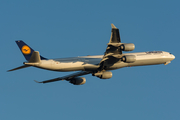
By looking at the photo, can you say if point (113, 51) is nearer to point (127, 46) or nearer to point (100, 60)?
point (127, 46)

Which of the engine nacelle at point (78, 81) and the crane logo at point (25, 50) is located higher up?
the crane logo at point (25, 50)

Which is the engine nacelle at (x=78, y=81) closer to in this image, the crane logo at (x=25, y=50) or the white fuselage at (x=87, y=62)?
the white fuselage at (x=87, y=62)

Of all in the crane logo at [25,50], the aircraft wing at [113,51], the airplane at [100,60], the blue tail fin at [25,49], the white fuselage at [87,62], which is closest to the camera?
the aircraft wing at [113,51]

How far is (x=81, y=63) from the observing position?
160 feet

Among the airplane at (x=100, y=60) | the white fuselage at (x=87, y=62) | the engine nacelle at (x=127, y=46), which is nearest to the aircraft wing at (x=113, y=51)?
the airplane at (x=100, y=60)

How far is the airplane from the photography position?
43.8 metres

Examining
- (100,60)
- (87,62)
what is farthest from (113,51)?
(87,62)

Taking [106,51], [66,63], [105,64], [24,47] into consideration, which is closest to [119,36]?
[106,51]

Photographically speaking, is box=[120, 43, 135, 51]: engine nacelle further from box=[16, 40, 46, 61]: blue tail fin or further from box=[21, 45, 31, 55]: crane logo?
box=[21, 45, 31, 55]: crane logo

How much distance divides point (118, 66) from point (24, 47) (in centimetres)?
1618

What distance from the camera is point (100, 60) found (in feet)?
166

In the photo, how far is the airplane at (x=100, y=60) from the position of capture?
43.8 m

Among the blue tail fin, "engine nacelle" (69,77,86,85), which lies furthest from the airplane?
"engine nacelle" (69,77,86,85)

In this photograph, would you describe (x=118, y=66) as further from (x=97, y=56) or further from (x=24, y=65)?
(x=24, y=65)
